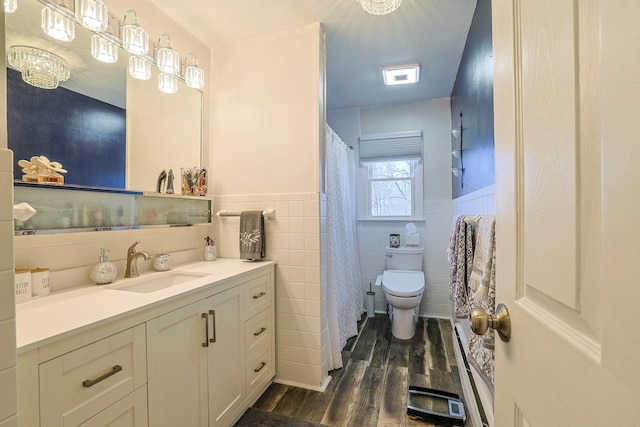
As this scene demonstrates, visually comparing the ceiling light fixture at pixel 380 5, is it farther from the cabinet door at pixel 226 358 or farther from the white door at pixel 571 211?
the cabinet door at pixel 226 358

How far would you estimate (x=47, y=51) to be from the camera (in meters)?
1.21

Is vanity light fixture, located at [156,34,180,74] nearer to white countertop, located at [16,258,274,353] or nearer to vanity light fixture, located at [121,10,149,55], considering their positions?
vanity light fixture, located at [121,10,149,55]

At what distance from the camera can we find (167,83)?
176 cm

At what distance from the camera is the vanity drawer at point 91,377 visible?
2.48 feet

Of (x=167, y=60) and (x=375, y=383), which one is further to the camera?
(x=375, y=383)

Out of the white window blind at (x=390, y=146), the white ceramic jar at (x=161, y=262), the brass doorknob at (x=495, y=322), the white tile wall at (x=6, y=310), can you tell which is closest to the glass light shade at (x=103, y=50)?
the white ceramic jar at (x=161, y=262)

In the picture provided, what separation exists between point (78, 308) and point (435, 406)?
72.8 inches

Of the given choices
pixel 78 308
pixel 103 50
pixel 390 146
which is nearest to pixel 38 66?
pixel 103 50

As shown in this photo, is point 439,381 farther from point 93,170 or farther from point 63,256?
point 93,170

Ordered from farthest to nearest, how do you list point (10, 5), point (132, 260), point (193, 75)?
1. point (193, 75)
2. point (132, 260)
3. point (10, 5)

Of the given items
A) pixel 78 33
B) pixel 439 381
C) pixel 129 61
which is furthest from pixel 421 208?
pixel 78 33

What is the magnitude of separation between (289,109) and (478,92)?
119 centimetres

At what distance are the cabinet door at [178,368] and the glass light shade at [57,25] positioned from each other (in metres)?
1.33

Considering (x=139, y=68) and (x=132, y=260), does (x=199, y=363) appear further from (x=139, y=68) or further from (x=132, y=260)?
(x=139, y=68)
